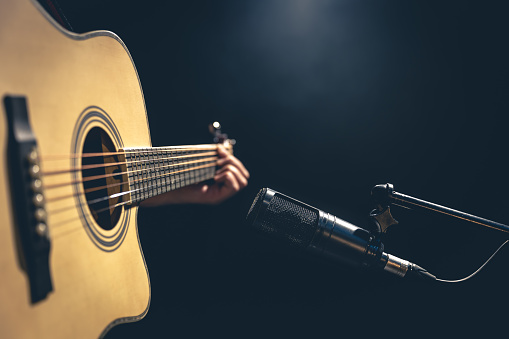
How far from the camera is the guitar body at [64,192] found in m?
0.50

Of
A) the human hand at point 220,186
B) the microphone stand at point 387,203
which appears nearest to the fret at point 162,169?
the human hand at point 220,186

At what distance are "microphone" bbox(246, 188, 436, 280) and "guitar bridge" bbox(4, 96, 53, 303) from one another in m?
0.51

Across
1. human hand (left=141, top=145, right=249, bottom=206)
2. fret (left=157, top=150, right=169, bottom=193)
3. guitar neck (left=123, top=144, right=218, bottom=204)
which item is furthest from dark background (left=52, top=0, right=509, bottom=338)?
fret (left=157, top=150, right=169, bottom=193)

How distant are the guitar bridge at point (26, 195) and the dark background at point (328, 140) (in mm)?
1193

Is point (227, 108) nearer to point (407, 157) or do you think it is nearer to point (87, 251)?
point (407, 157)

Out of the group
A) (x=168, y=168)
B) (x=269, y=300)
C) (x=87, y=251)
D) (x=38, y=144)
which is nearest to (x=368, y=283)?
(x=269, y=300)

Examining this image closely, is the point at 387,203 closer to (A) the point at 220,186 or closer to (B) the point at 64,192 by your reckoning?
(B) the point at 64,192

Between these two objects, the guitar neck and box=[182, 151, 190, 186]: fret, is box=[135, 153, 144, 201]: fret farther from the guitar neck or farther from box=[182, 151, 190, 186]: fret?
box=[182, 151, 190, 186]: fret

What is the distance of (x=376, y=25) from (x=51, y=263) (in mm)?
2043

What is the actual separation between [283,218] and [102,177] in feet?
1.62

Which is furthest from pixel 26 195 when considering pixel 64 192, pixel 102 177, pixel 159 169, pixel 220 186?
pixel 220 186

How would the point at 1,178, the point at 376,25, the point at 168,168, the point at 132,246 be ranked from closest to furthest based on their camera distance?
1. the point at 1,178
2. the point at 132,246
3. the point at 168,168
4. the point at 376,25

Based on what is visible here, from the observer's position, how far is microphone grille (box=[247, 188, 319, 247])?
879 millimetres

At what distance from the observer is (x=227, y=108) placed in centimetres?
203
